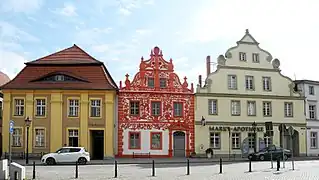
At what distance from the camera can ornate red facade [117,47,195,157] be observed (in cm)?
4366

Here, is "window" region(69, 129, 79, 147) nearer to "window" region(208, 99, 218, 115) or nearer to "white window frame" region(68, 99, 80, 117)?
"white window frame" region(68, 99, 80, 117)

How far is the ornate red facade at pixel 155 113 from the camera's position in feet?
143

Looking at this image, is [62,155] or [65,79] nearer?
[62,155]

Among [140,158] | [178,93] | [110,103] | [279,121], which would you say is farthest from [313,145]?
[110,103]

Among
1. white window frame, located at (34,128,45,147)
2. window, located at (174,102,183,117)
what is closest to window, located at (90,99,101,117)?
white window frame, located at (34,128,45,147)

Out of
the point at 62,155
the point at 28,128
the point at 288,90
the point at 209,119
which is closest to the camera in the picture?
the point at 62,155

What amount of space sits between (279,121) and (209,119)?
322 inches

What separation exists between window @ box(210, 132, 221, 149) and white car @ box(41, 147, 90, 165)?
51.2 ft

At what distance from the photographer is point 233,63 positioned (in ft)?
156

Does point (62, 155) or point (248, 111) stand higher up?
point (248, 111)

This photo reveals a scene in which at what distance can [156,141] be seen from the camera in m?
44.1

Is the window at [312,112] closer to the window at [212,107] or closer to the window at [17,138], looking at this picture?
the window at [212,107]

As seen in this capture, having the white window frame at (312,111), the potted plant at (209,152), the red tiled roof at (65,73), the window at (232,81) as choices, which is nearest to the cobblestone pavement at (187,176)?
the red tiled roof at (65,73)

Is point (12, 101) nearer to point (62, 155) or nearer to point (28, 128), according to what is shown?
point (28, 128)
